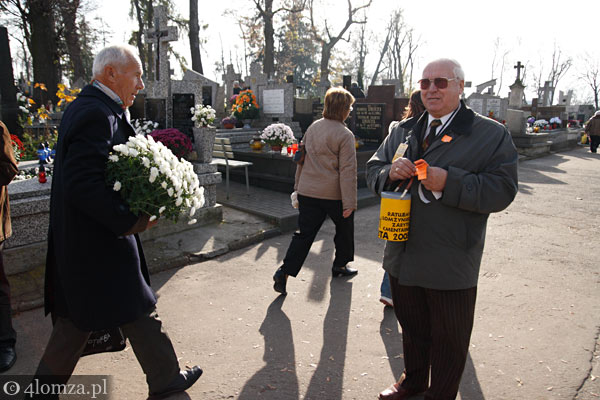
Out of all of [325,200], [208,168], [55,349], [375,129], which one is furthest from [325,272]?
[375,129]

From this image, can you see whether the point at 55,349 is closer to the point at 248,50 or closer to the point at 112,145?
the point at 112,145

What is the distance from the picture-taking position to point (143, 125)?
7223mm

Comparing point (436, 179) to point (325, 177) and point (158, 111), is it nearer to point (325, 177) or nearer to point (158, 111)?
point (325, 177)

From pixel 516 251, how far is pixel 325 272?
8.51 feet

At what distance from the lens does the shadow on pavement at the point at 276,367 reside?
9.04ft

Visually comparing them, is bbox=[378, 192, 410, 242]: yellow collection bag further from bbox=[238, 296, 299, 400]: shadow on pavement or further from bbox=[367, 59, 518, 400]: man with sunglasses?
bbox=[238, 296, 299, 400]: shadow on pavement

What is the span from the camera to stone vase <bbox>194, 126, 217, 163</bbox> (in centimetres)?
639

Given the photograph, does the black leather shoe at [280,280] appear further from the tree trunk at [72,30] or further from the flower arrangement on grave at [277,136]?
the tree trunk at [72,30]

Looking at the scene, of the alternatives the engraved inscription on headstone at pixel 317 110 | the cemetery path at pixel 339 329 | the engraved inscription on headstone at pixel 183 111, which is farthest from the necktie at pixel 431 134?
the engraved inscription on headstone at pixel 317 110

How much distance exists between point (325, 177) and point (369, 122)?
704cm

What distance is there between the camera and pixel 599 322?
12.0ft

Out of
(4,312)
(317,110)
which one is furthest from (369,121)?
(4,312)

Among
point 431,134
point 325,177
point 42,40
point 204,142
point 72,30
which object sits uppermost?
point 72,30

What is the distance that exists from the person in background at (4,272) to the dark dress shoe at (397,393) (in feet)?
8.35
